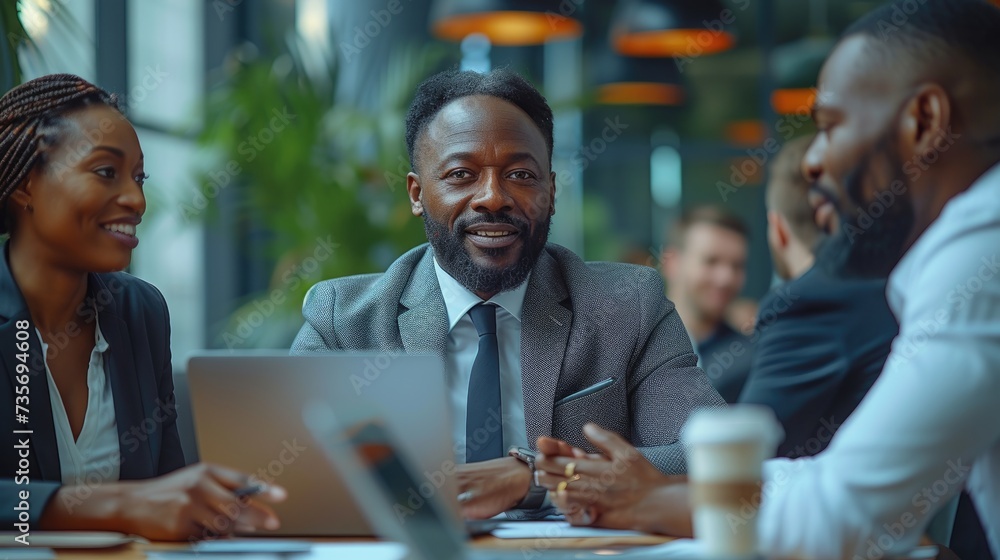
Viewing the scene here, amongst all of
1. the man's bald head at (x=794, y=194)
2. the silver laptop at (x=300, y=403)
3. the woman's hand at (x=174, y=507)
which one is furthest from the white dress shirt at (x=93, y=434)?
the man's bald head at (x=794, y=194)

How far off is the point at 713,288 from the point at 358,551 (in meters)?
3.43

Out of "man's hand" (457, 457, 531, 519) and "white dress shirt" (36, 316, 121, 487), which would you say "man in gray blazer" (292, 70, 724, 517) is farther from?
"white dress shirt" (36, 316, 121, 487)

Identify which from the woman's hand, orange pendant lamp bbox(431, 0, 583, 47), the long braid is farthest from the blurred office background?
the woman's hand

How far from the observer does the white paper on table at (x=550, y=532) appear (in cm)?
168

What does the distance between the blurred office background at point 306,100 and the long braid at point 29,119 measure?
486mm

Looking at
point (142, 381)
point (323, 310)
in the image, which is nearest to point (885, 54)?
point (323, 310)

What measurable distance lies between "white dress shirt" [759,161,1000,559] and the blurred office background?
69.9 inches

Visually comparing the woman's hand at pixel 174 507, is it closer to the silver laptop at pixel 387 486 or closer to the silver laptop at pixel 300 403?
the silver laptop at pixel 300 403

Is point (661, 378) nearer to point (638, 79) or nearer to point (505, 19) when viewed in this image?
point (505, 19)

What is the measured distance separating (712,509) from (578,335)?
123 centimetres

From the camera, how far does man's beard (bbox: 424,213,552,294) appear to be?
2355 mm

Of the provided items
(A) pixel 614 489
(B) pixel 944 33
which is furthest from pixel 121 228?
(B) pixel 944 33

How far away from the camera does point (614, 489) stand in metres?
1.71

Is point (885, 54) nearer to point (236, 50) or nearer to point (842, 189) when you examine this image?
point (842, 189)
